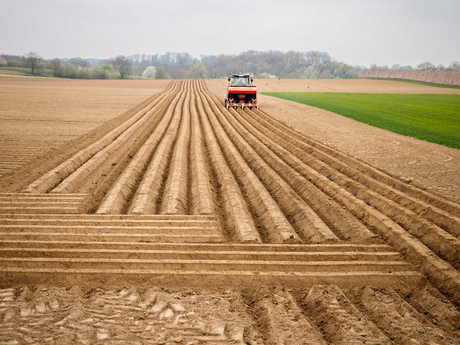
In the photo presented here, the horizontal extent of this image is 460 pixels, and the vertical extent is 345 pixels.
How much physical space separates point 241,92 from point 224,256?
18786 millimetres

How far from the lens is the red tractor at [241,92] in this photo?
890 inches

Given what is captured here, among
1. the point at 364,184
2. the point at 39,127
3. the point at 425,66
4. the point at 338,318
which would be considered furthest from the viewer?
the point at 425,66

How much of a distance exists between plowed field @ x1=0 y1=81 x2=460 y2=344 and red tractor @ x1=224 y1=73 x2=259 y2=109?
13.9 meters

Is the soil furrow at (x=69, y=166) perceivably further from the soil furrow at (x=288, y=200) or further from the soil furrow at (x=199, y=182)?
the soil furrow at (x=288, y=200)

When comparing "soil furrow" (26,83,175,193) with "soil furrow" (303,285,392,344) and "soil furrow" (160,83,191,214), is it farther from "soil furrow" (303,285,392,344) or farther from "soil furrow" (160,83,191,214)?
Answer: "soil furrow" (303,285,392,344)

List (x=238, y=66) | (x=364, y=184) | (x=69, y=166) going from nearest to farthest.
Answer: (x=364, y=184) → (x=69, y=166) → (x=238, y=66)

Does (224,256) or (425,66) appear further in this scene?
(425,66)

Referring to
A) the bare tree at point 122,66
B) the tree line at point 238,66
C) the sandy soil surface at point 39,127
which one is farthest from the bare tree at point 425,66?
the sandy soil surface at point 39,127

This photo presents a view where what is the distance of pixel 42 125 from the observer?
1619 cm

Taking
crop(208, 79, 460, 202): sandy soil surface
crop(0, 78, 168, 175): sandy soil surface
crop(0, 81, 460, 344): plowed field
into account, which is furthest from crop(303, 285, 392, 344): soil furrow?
crop(0, 78, 168, 175): sandy soil surface

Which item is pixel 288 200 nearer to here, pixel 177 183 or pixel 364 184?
pixel 364 184

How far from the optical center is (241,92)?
22750mm

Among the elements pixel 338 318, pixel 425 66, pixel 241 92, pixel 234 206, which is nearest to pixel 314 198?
pixel 234 206

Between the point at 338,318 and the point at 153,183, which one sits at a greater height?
the point at 153,183
